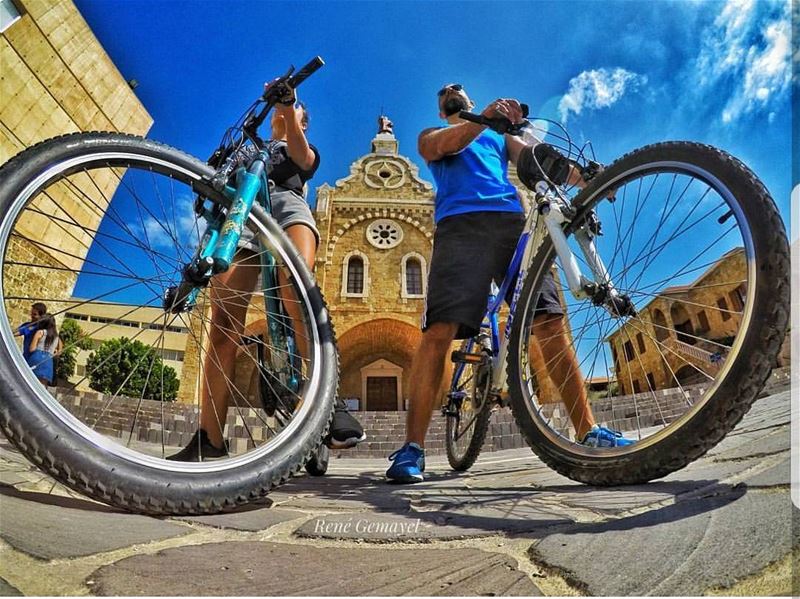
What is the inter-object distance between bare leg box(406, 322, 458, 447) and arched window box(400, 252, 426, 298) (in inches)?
483

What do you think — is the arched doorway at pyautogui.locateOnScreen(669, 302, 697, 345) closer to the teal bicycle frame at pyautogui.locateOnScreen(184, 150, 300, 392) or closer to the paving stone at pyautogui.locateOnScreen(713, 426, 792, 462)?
the paving stone at pyautogui.locateOnScreen(713, 426, 792, 462)

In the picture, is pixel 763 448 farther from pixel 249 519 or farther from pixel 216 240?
pixel 216 240

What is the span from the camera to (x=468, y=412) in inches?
96.4

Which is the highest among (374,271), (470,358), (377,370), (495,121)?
(374,271)

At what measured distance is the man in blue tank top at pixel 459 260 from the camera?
1827 millimetres

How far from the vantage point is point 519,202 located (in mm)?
2244

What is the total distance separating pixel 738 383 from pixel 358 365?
53.7ft

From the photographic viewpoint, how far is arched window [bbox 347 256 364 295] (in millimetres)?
14654

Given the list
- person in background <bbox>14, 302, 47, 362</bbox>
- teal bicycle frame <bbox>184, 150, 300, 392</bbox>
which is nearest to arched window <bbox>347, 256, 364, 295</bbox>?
person in background <bbox>14, 302, 47, 362</bbox>

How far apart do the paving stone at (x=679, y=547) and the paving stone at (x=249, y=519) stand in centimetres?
56

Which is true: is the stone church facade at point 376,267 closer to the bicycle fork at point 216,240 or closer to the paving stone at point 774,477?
the bicycle fork at point 216,240

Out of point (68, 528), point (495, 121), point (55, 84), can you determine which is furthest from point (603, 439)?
point (55, 84)

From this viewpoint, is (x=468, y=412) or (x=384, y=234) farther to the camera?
(x=384, y=234)

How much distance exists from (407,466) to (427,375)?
454mm
